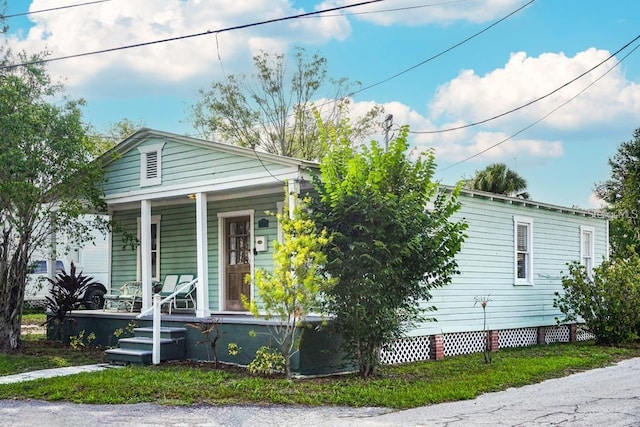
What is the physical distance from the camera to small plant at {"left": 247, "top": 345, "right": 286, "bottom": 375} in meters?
11.0

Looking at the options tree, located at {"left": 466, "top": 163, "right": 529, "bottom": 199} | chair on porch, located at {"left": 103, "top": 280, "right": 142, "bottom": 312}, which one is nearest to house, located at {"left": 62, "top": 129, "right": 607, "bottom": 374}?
chair on porch, located at {"left": 103, "top": 280, "right": 142, "bottom": 312}

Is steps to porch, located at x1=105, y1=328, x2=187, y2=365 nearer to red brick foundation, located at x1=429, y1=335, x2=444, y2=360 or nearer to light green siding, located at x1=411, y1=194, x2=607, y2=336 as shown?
light green siding, located at x1=411, y1=194, x2=607, y2=336

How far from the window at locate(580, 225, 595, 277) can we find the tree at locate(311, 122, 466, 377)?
347 inches

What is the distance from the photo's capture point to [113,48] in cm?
1455

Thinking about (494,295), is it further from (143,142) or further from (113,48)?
(113,48)

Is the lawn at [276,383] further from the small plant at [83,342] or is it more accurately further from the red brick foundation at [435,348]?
the small plant at [83,342]

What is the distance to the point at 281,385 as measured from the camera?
10.1m

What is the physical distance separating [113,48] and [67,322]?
5.76m

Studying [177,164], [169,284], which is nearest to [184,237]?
[169,284]

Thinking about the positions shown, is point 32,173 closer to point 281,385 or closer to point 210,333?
point 210,333

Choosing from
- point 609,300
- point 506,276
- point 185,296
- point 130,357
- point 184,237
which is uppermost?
point 184,237

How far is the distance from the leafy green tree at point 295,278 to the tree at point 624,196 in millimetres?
10342

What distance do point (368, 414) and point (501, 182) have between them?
63.3 feet

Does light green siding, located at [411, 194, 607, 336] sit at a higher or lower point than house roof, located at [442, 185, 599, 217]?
lower
